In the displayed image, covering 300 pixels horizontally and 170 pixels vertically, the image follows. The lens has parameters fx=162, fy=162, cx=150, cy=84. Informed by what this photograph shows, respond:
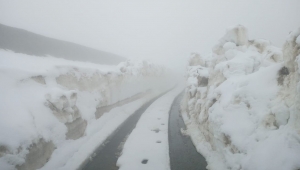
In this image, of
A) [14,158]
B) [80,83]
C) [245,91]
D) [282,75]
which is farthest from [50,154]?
[282,75]

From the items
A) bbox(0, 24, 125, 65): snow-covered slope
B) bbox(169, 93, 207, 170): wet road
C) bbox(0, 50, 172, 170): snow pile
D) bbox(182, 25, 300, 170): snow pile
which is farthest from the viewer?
bbox(0, 24, 125, 65): snow-covered slope

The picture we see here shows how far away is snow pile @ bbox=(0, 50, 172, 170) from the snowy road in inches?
27.9

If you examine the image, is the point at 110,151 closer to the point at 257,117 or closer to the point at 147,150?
the point at 147,150

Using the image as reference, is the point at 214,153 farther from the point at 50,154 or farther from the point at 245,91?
the point at 50,154

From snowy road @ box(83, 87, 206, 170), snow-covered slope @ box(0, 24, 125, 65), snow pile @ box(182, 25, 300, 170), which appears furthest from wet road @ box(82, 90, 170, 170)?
snow-covered slope @ box(0, 24, 125, 65)

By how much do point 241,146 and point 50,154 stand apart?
6019mm

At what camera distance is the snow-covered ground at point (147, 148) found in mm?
5859

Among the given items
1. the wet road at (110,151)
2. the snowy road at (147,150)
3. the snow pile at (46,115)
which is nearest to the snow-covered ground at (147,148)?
the snowy road at (147,150)

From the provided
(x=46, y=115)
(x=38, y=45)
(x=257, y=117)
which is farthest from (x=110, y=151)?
(x=38, y=45)

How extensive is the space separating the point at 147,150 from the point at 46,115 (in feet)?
13.4

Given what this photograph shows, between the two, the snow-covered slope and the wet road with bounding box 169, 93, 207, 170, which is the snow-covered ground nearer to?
the wet road with bounding box 169, 93, 207, 170

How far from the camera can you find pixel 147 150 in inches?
269

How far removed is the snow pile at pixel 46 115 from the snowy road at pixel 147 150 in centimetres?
71

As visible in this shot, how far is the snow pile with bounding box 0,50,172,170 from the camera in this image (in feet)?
14.9
